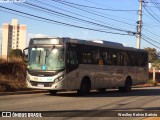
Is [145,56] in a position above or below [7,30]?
below

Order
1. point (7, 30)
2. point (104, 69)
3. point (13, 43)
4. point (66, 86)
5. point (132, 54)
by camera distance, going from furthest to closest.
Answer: point (13, 43), point (7, 30), point (132, 54), point (104, 69), point (66, 86)

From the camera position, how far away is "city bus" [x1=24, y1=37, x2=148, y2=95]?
21.5 meters

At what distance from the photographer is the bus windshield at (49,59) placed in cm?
2153

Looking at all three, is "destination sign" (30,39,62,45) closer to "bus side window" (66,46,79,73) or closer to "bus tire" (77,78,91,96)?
"bus side window" (66,46,79,73)

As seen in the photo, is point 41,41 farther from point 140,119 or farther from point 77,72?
point 140,119

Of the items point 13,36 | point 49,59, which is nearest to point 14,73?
point 49,59

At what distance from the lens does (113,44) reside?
2720cm

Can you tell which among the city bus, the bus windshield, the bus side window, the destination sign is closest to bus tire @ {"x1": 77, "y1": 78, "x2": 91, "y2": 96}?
the city bus

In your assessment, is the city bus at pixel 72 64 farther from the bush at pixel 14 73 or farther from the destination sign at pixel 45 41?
the bush at pixel 14 73

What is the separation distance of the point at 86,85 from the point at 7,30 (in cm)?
2130

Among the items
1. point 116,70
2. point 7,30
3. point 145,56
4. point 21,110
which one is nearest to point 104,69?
point 116,70

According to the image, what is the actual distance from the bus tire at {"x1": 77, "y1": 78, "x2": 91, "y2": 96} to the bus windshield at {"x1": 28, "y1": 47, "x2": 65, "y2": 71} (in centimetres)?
249

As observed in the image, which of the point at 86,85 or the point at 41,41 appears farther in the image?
the point at 86,85

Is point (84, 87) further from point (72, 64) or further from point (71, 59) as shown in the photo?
point (71, 59)
